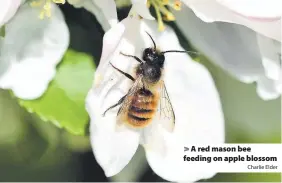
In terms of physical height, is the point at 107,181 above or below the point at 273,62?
below

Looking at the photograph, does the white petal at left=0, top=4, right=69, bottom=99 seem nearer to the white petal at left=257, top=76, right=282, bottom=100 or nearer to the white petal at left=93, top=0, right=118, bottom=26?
the white petal at left=93, top=0, right=118, bottom=26

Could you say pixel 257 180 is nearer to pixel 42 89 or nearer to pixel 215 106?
pixel 215 106

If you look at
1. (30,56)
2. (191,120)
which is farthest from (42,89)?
(191,120)

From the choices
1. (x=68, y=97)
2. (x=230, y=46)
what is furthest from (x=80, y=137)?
(x=230, y=46)

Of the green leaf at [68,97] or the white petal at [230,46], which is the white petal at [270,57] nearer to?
the white petal at [230,46]

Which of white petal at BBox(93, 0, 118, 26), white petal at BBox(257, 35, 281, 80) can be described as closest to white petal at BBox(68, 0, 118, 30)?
white petal at BBox(93, 0, 118, 26)

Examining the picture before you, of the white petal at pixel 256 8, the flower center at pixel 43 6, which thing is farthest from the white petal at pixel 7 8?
the white petal at pixel 256 8

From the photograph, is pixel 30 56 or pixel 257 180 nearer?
pixel 30 56
